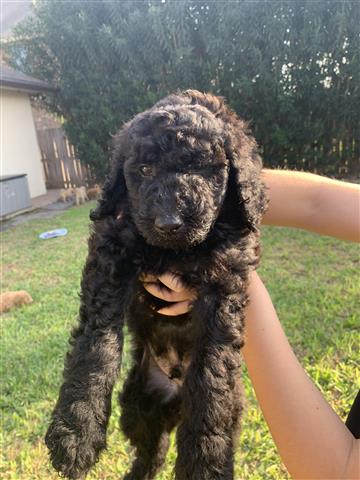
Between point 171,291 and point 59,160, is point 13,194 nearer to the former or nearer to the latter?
point 59,160

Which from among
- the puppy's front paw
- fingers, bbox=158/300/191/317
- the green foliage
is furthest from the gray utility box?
the puppy's front paw

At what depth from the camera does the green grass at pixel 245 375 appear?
2628 millimetres

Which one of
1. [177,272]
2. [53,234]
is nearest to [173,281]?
[177,272]

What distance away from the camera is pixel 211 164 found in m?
1.87

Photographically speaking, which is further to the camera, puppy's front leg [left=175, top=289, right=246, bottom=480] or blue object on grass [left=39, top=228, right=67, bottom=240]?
blue object on grass [left=39, top=228, right=67, bottom=240]

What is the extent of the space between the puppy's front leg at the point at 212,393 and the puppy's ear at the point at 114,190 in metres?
0.62

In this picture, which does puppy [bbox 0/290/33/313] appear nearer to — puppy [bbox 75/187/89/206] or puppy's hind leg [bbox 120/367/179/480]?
puppy's hind leg [bbox 120/367/179/480]

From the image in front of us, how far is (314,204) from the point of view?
219cm

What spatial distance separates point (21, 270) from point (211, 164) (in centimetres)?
514

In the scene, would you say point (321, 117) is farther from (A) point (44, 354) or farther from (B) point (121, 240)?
(B) point (121, 240)

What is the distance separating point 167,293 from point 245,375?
1568 millimetres

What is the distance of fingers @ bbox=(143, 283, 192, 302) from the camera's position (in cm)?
195

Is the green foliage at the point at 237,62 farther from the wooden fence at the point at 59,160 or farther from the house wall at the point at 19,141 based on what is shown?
the wooden fence at the point at 59,160

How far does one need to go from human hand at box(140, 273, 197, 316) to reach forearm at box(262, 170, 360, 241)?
651mm
